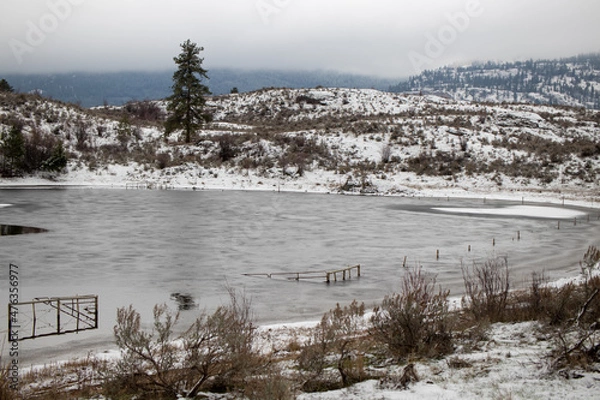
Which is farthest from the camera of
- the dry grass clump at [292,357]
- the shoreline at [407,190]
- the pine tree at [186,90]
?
the pine tree at [186,90]

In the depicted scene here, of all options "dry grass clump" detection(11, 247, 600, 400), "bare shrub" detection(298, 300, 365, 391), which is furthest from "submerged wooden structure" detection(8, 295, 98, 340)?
"bare shrub" detection(298, 300, 365, 391)

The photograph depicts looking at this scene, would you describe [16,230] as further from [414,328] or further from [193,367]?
[414,328]

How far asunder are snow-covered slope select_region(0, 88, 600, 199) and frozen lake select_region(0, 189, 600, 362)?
1405 centimetres

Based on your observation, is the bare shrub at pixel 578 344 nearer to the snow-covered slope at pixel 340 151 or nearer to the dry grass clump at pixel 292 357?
the dry grass clump at pixel 292 357

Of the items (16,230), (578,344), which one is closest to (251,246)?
(16,230)

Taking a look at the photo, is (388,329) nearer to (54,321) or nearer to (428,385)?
(428,385)

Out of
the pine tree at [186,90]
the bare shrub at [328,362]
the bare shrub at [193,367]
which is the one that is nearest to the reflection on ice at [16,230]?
the bare shrub at [193,367]

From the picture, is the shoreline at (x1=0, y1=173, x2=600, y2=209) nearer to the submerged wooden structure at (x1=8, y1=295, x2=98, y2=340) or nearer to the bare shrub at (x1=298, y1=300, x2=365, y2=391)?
the submerged wooden structure at (x1=8, y1=295, x2=98, y2=340)

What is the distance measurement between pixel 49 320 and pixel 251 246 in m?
12.5

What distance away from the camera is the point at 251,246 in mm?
25562

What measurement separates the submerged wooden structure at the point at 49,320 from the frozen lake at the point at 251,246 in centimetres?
37

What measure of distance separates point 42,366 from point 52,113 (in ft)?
224

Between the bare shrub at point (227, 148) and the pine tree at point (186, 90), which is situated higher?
the pine tree at point (186, 90)

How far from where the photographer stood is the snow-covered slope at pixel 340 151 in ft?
193
